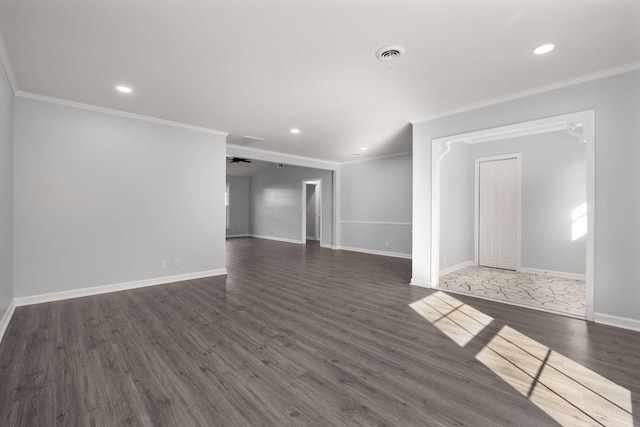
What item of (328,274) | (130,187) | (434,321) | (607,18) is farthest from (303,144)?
(607,18)

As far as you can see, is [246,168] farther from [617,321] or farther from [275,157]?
[617,321]

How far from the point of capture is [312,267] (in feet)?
19.9

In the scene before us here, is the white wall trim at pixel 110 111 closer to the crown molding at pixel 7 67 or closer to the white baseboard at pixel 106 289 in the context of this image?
the crown molding at pixel 7 67

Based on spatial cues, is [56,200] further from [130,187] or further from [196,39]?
[196,39]

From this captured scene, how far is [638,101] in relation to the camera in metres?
2.89

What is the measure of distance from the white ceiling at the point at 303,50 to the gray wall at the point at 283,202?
17.9 feet

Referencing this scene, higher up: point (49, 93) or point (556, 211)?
point (49, 93)

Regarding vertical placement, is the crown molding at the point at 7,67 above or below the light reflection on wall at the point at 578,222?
above

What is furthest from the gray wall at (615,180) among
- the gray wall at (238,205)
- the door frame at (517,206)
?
the gray wall at (238,205)

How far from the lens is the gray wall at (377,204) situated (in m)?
7.36

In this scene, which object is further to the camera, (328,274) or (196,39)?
(328,274)

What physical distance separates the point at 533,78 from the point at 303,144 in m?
4.19

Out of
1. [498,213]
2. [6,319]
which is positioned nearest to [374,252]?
[498,213]

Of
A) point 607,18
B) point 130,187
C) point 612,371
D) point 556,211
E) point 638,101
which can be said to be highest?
point 607,18
